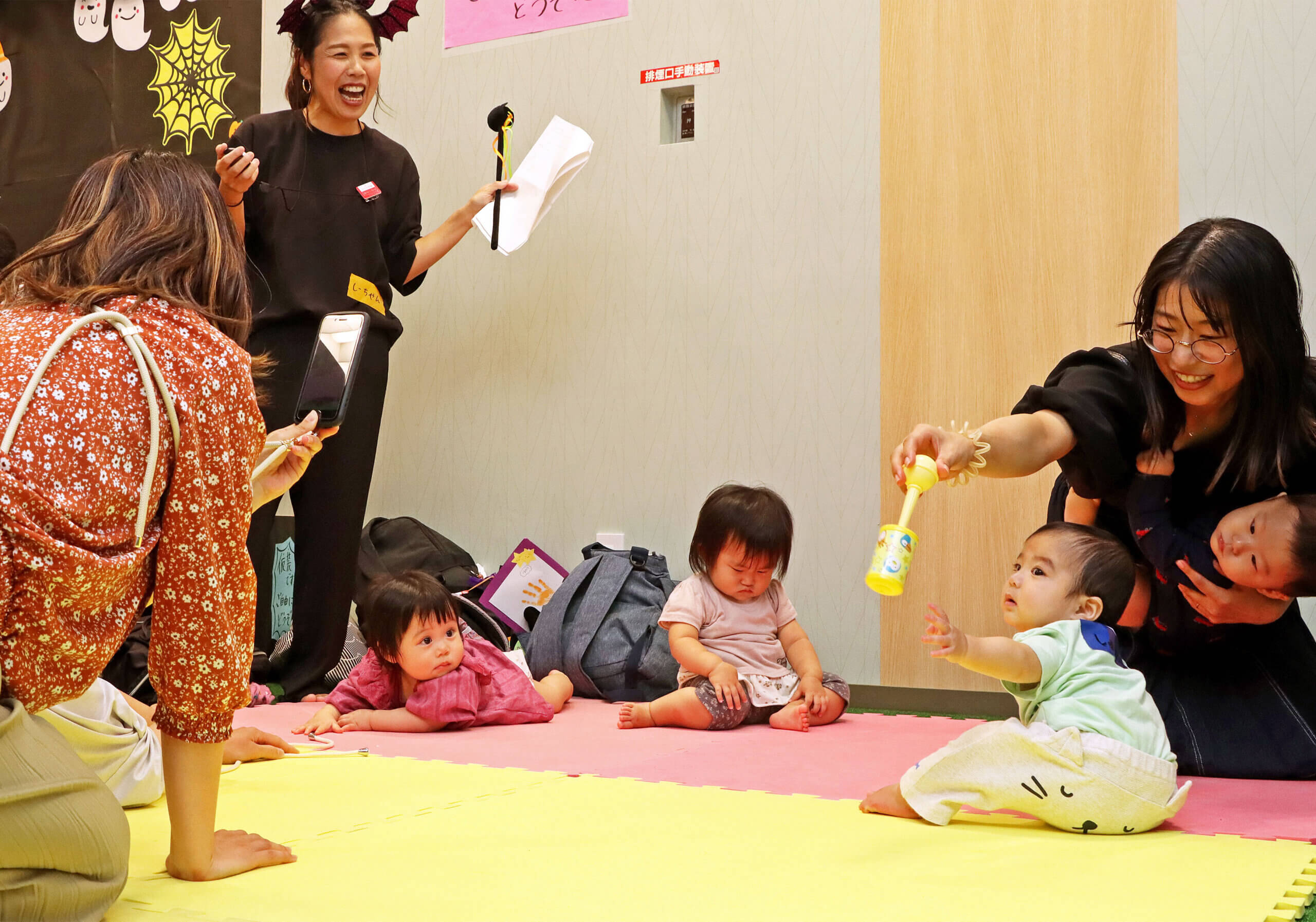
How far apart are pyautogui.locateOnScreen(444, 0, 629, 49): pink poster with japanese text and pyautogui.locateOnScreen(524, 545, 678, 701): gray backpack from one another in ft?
5.20

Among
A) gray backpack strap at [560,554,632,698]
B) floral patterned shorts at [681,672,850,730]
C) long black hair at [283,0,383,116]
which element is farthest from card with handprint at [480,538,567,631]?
long black hair at [283,0,383,116]

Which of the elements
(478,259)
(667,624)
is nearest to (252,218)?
(478,259)

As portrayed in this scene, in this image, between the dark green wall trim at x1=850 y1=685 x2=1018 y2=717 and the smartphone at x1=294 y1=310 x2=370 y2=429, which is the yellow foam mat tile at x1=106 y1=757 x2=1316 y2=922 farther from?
the dark green wall trim at x1=850 y1=685 x2=1018 y2=717

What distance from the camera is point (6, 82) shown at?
4645mm

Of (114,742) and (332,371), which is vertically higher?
(332,371)

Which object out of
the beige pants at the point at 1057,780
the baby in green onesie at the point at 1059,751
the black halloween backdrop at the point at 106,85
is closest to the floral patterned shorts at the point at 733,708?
the baby in green onesie at the point at 1059,751

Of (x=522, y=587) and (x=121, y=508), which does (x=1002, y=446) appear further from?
(x=522, y=587)

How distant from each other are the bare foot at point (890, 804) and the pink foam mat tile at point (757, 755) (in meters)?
0.12

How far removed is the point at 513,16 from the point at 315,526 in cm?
172

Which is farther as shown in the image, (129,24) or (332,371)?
(129,24)

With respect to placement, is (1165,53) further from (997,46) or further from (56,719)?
(56,719)

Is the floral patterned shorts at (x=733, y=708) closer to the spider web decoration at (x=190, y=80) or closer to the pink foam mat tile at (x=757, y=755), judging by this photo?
the pink foam mat tile at (x=757, y=755)

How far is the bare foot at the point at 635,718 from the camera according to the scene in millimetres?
2531

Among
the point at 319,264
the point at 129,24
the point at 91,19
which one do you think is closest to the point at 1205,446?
the point at 319,264
